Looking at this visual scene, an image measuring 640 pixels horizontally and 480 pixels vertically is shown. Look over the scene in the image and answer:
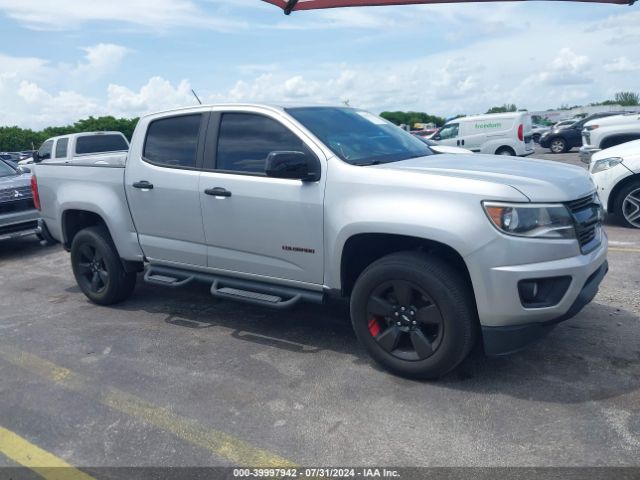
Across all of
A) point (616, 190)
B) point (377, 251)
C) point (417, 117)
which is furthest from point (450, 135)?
point (417, 117)

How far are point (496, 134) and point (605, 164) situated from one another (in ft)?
35.1

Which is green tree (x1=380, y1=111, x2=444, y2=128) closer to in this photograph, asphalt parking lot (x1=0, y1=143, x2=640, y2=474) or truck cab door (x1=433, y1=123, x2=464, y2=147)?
truck cab door (x1=433, y1=123, x2=464, y2=147)

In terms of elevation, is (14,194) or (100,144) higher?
(100,144)

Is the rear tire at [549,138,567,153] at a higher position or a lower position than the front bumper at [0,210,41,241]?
lower

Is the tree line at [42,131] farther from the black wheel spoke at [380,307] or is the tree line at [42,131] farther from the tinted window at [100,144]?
the black wheel spoke at [380,307]

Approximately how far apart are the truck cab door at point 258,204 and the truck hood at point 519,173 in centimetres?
66

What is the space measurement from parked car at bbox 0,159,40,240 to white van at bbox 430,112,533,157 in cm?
1264

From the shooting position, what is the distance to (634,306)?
15.9ft

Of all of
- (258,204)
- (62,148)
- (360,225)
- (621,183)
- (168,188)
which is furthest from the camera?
(62,148)

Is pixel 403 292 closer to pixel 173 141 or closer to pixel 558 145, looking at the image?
pixel 173 141

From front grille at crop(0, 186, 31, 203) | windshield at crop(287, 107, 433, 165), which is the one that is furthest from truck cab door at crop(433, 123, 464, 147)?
windshield at crop(287, 107, 433, 165)

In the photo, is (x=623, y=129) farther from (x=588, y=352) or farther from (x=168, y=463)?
(x=168, y=463)

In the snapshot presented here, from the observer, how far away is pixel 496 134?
1822 cm

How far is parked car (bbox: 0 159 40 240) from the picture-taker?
8430 millimetres
